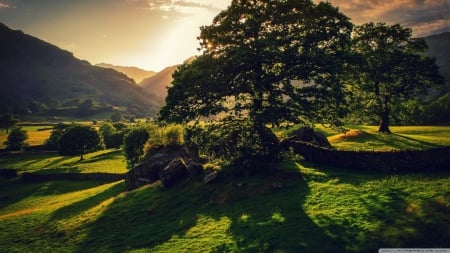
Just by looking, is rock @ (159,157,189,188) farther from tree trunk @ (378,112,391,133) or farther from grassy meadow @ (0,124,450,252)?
tree trunk @ (378,112,391,133)

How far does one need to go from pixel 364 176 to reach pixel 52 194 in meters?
58.8

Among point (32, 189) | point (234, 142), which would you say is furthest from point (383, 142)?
point (32, 189)

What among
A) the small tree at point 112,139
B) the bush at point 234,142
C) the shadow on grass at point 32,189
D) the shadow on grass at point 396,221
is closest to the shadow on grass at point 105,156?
the small tree at point 112,139

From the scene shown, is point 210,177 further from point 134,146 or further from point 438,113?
point 438,113

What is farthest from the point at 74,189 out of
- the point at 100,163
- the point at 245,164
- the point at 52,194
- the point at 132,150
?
the point at 245,164

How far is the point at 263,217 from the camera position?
80.2ft

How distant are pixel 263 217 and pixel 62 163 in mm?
90842

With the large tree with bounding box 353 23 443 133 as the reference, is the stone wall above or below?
below

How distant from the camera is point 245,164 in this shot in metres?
32.8

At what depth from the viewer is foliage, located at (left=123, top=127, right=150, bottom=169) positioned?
77000mm

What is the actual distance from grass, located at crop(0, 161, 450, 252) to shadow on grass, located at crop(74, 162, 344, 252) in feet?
0.28

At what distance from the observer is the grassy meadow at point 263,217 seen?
19234 mm

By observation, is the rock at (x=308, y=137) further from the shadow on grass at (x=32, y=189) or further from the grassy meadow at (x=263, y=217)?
the shadow on grass at (x=32, y=189)

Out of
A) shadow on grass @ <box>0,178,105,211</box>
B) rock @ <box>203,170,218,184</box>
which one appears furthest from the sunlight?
shadow on grass @ <box>0,178,105,211</box>
